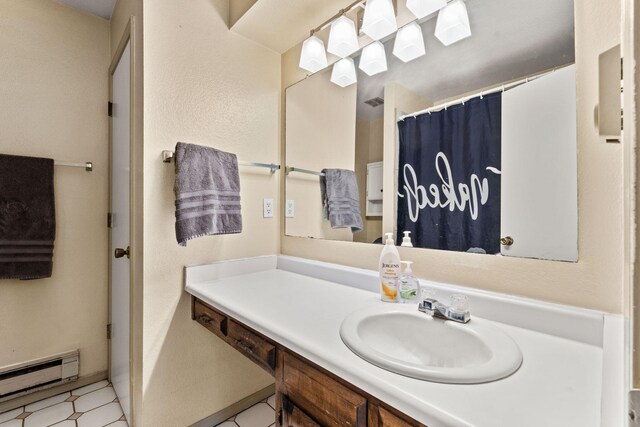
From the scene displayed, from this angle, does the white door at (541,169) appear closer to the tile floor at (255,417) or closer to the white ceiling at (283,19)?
the white ceiling at (283,19)

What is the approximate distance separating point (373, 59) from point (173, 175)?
106 centimetres

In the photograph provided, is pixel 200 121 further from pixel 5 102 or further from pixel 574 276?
A: pixel 574 276

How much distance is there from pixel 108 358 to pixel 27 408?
1.31ft

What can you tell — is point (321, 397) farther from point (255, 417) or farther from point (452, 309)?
point (255, 417)

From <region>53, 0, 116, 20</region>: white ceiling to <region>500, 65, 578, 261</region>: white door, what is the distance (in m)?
2.23

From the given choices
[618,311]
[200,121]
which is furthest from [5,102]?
[618,311]

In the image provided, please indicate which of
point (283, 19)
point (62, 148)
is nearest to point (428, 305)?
point (283, 19)

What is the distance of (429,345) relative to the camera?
892 mm

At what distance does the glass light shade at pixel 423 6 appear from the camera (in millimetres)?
1113

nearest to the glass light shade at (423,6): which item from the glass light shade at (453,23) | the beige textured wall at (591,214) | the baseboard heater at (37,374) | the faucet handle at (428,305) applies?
the glass light shade at (453,23)

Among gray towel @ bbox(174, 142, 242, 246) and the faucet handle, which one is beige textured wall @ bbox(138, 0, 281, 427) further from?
the faucet handle

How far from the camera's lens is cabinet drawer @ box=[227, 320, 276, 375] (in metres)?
0.93

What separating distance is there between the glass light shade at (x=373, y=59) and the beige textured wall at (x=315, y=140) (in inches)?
4.3

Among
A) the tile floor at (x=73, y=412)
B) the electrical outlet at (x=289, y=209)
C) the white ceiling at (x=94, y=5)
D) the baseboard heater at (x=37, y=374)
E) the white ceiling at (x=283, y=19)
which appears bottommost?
the tile floor at (x=73, y=412)
